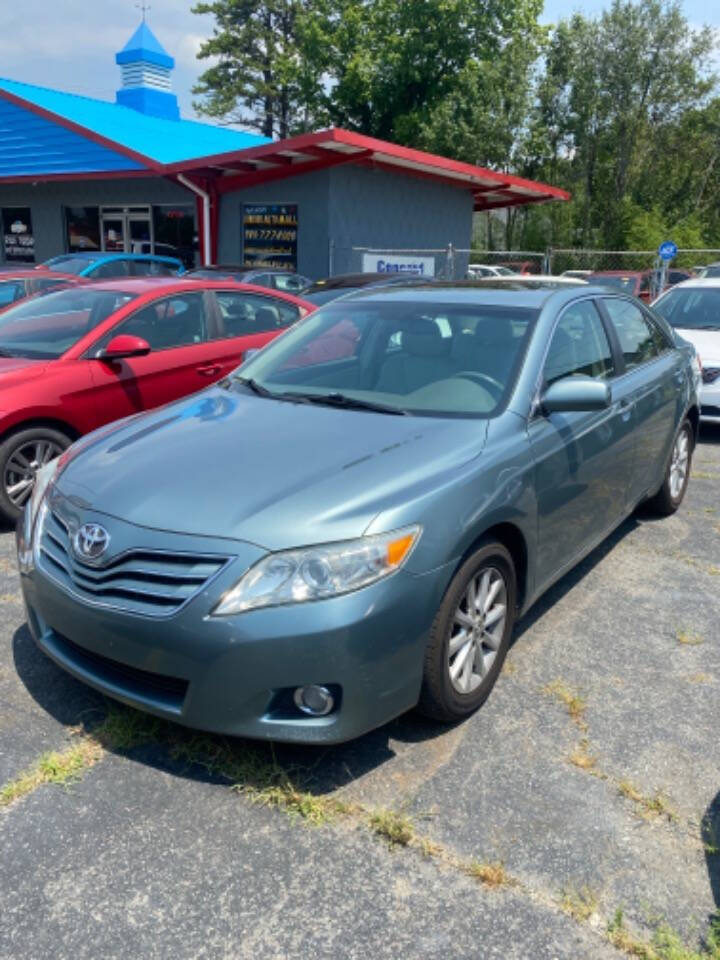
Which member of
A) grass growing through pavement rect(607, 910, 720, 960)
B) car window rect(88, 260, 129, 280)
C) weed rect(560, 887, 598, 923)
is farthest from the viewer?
car window rect(88, 260, 129, 280)

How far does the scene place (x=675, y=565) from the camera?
4801mm

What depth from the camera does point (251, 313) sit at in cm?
670

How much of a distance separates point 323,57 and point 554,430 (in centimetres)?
3413

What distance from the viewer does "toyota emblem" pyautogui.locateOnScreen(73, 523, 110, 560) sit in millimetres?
2721

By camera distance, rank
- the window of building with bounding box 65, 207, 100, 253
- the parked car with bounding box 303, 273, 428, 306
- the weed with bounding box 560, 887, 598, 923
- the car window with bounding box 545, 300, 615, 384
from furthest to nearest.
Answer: the window of building with bounding box 65, 207, 100, 253 < the parked car with bounding box 303, 273, 428, 306 < the car window with bounding box 545, 300, 615, 384 < the weed with bounding box 560, 887, 598, 923

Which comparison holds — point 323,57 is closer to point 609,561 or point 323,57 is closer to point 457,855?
point 609,561

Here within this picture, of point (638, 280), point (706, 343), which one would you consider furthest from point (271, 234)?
point (706, 343)

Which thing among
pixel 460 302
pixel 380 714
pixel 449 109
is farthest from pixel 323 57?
pixel 380 714

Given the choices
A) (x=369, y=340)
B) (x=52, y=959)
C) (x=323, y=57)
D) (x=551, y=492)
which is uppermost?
(x=323, y=57)

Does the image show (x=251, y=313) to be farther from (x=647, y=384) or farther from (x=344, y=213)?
(x=344, y=213)

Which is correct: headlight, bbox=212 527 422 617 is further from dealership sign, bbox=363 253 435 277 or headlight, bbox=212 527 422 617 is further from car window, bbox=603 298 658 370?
dealership sign, bbox=363 253 435 277

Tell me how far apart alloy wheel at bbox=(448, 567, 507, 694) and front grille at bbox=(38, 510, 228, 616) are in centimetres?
92

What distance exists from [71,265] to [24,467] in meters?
8.49

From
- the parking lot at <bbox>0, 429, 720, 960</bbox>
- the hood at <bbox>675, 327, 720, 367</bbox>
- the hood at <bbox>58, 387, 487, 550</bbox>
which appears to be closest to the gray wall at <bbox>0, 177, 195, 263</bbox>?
the hood at <bbox>675, 327, 720, 367</bbox>
